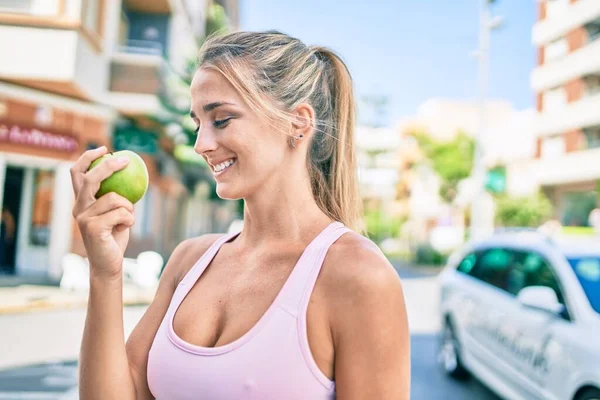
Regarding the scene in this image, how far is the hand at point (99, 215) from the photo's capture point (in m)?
1.19

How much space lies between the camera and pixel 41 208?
12.9 meters

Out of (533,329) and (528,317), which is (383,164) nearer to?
(528,317)

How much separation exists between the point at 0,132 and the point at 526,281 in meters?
10.4

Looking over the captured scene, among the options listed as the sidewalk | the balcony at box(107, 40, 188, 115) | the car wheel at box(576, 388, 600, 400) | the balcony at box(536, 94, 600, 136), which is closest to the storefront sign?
the balcony at box(107, 40, 188, 115)

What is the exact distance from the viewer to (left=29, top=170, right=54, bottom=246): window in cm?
1281

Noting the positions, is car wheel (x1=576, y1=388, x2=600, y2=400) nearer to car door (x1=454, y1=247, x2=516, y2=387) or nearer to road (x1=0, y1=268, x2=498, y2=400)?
car door (x1=454, y1=247, x2=516, y2=387)

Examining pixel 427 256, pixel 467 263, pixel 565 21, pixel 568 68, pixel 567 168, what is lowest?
pixel 427 256

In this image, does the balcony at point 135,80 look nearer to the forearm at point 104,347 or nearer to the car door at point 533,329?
the car door at point 533,329

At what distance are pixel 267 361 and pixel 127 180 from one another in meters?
0.53

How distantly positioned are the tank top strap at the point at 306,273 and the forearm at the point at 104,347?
0.37 m

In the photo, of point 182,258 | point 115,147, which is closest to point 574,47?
point 115,147

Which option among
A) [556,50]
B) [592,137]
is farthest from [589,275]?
[556,50]

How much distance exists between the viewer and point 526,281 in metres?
4.91

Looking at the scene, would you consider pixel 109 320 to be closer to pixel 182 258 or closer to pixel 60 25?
pixel 182 258
